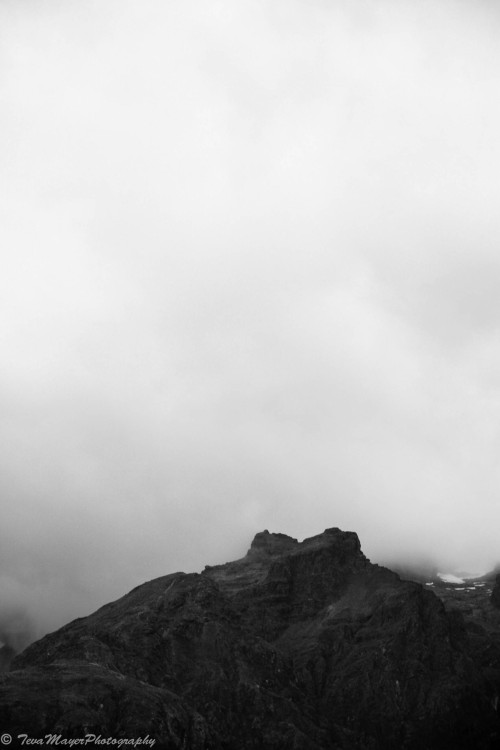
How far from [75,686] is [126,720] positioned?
18791 millimetres

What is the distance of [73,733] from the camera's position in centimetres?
17600

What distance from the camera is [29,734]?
169250 mm

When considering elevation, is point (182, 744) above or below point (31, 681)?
Result: below

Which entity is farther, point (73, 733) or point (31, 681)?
point (31, 681)

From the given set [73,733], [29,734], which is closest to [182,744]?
[73,733]

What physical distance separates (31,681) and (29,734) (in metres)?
27.4

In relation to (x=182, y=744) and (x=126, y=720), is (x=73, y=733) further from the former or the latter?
(x=182, y=744)

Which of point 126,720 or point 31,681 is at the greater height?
point 31,681

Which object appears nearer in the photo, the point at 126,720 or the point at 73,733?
the point at 73,733

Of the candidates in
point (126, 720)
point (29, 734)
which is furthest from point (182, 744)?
point (29, 734)

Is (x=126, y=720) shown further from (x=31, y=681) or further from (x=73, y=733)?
(x=31, y=681)

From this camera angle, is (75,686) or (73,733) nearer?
(73,733)

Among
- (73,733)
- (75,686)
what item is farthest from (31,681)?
(73,733)

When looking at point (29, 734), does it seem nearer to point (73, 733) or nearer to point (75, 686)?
point (73, 733)
